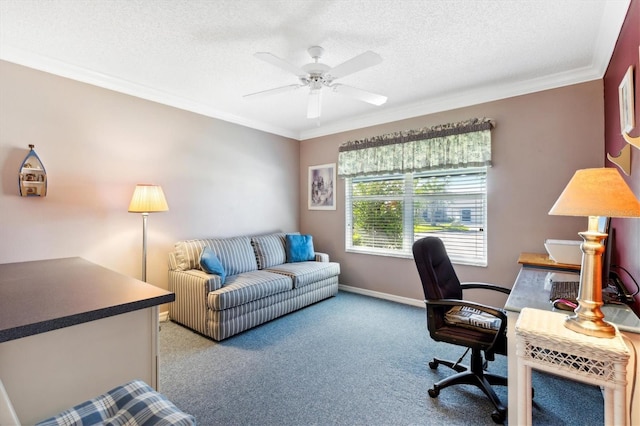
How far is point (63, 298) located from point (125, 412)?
1.91 ft

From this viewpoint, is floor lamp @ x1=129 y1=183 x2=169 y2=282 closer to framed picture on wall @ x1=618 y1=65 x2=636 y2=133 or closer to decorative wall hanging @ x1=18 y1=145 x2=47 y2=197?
decorative wall hanging @ x1=18 y1=145 x2=47 y2=197

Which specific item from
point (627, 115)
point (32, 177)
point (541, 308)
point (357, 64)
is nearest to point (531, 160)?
point (627, 115)

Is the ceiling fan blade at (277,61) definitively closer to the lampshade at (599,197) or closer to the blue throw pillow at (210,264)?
the lampshade at (599,197)

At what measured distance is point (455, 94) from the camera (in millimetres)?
3379

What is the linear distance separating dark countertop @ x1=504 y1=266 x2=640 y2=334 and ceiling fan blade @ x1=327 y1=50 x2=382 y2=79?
1.74 m

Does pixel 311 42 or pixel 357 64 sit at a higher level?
pixel 311 42

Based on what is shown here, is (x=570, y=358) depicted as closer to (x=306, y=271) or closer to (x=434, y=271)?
(x=434, y=271)

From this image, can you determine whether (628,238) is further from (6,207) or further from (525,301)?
(6,207)

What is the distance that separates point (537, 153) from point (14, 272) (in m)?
4.46

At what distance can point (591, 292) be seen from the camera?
1241mm

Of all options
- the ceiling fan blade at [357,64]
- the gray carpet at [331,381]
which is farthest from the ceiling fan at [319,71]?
the gray carpet at [331,381]

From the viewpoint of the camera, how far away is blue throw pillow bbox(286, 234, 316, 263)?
13.9ft

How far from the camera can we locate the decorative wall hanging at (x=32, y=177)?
2.46 meters

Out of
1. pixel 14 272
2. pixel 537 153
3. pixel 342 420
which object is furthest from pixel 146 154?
pixel 537 153
